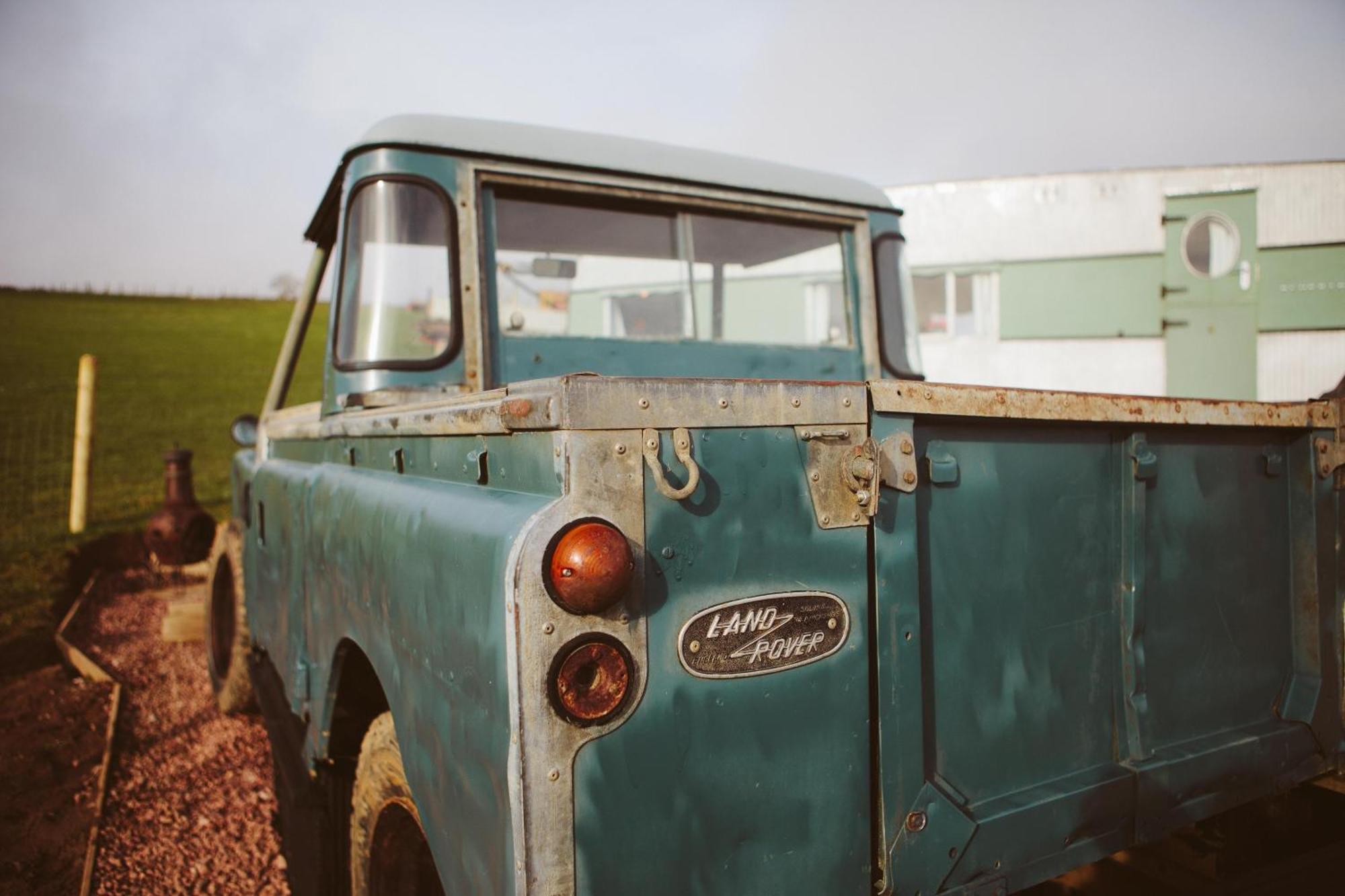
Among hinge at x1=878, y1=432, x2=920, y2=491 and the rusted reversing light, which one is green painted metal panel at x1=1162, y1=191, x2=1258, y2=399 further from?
the rusted reversing light

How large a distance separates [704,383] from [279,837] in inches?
116

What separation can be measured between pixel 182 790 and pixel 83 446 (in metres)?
7.22

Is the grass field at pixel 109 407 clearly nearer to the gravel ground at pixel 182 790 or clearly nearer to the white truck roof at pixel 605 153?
the gravel ground at pixel 182 790

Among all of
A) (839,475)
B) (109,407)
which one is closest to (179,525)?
(839,475)

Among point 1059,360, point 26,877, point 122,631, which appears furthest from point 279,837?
point 1059,360

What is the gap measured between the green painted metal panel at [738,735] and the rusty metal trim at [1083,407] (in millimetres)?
277

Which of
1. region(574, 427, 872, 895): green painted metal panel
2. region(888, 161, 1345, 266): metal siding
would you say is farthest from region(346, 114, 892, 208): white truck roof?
region(888, 161, 1345, 266): metal siding

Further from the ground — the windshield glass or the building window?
the building window

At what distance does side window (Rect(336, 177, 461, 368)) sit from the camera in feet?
8.94

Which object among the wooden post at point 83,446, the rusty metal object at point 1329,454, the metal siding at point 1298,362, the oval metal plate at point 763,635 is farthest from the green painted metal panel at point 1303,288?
the wooden post at point 83,446

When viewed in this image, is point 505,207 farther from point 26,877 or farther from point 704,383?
point 26,877

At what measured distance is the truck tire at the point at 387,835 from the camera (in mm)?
1823

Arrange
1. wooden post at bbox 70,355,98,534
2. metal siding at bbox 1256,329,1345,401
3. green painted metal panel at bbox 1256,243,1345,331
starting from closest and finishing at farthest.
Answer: wooden post at bbox 70,355,98,534 < green painted metal panel at bbox 1256,243,1345,331 < metal siding at bbox 1256,329,1345,401

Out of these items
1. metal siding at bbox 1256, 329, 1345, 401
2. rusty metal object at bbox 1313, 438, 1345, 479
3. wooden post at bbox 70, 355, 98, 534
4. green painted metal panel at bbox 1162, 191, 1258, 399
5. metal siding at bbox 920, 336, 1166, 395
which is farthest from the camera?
metal siding at bbox 920, 336, 1166, 395
